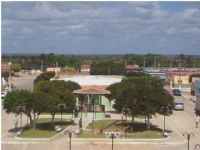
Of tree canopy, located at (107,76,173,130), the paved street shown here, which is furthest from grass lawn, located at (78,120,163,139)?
tree canopy, located at (107,76,173,130)

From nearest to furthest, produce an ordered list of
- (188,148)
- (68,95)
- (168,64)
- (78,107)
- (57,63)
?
(188,148) < (68,95) < (78,107) < (57,63) < (168,64)

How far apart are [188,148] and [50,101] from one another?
10.1 m

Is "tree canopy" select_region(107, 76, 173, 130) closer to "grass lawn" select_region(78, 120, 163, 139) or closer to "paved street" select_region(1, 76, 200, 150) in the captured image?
"grass lawn" select_region(78, 120, 163, 139)

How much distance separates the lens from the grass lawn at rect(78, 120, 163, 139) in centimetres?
3173

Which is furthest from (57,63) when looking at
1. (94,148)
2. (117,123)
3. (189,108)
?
(94,148)

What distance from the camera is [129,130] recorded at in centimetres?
3356

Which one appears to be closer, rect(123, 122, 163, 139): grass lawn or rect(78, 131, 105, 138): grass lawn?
rect(78, 131, 105, 138): grass lawn

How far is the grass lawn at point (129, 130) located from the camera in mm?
31734

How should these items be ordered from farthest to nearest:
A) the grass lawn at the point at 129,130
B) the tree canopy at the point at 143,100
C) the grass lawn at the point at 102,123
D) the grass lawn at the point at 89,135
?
the grass lawn at the point at 102,123
the tree canopy at the point at 143,100
the grass lawn at the point at 129,130
the grass lawn at the point at 89,135

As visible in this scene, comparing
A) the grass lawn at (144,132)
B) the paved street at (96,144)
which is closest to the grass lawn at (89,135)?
the paved street at (96,144)

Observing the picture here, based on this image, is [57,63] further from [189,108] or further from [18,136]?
[18,136]

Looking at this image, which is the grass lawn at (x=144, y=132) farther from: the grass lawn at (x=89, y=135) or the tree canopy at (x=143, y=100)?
the grass lawn at (x=89, y=135)

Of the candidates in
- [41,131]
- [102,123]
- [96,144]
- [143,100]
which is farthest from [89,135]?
[102,123]

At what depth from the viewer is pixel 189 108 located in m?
51.2
